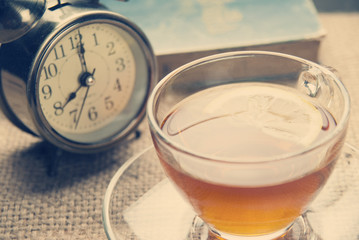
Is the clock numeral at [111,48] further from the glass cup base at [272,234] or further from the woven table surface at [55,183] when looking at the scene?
the glass cup base at [272,234]

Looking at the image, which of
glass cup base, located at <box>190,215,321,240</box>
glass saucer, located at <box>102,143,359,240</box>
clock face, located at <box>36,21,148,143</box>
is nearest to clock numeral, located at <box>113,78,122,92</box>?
clock face, located at <box>36,21,148,143</box>

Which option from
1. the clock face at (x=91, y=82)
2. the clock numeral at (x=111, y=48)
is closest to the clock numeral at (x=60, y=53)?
the clock face at (x=91, y=82)

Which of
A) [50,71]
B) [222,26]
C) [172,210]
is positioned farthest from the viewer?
[222,26]

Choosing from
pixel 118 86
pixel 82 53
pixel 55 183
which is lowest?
pixel 55 183

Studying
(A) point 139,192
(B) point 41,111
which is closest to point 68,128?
(B) point 41,111

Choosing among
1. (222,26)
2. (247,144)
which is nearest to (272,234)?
(247,144)

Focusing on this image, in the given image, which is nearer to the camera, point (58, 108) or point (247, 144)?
point (247, 144)

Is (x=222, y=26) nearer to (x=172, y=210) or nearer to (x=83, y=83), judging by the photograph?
(x=83, y=83)

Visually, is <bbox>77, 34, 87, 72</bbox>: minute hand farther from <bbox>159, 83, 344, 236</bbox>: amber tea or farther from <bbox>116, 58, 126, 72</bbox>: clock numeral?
<bbox>159, 83, 344, 236</bbox>: amber tea

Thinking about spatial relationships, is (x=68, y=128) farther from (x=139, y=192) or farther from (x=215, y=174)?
(x=215, y=174)
